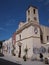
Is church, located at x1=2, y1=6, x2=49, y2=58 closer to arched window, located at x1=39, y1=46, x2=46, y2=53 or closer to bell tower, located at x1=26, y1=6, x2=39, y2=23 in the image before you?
arched window, located at x1=39, y1=46, x2=46, y2=53

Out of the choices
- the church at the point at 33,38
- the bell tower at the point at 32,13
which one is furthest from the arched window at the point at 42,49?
the bell tower at the point at 32,13

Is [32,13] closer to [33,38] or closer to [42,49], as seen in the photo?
[33,38]

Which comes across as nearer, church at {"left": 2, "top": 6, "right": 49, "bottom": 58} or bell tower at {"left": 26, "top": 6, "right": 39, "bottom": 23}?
church at {"left": 2, "top": 6, "right": 49, "bottom": 58}

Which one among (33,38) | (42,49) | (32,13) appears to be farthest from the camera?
(32,13)

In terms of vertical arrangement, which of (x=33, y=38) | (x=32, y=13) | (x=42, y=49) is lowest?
(x=42, y=49)

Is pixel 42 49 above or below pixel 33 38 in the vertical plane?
below

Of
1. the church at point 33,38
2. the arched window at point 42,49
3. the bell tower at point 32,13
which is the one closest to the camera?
the church at point 33,38

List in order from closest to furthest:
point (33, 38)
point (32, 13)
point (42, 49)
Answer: point (33, 38)
point (42, 49)
point (32, 13)

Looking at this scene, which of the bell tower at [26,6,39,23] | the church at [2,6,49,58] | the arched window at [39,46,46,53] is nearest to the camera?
the church at [2,6,49,58]

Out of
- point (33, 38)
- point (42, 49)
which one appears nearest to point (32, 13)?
point (33, 38)

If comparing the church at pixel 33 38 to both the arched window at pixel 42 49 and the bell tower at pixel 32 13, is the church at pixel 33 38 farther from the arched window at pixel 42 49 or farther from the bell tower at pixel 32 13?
the bell tower at pixel 32 13

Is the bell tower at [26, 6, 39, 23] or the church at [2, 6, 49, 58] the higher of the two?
the bell tower at [26, 6, 39, 23]

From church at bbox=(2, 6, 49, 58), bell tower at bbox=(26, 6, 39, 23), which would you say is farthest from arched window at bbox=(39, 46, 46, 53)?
bell tower at bbox=(26, 6, 39, 23)

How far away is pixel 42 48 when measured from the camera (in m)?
30.5
